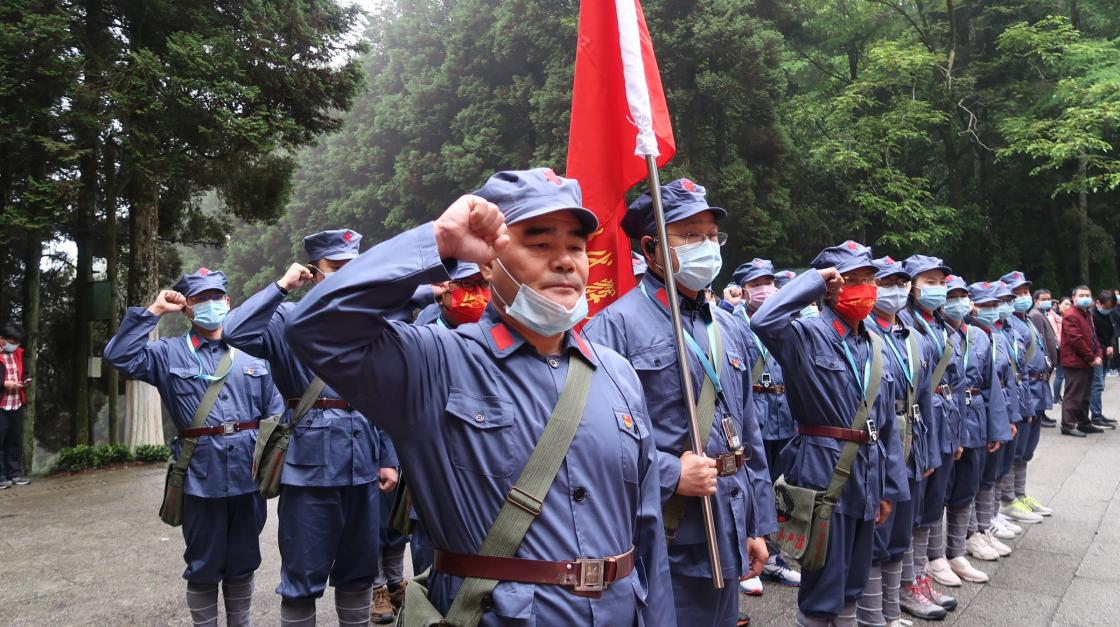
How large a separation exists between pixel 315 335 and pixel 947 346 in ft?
18.6

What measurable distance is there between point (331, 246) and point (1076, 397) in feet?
43.7

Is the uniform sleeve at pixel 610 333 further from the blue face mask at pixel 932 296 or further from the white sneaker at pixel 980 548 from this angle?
the white sneaker at pixel 980 548

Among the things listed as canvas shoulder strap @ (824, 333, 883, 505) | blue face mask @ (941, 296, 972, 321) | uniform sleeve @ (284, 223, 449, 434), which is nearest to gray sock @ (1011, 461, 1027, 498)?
blue face mask @ (941, 296, 972, 321)

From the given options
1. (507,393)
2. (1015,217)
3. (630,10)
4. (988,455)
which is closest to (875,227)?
(1015,217)

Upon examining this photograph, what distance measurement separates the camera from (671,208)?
3.95 meters

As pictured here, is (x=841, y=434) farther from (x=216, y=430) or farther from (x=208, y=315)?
(x=208, y=315)

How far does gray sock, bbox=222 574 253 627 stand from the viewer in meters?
5.13

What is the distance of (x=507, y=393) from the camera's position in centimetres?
224

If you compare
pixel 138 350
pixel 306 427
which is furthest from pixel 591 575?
pixel 138 350

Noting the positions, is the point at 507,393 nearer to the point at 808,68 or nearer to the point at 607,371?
the point at 607,371

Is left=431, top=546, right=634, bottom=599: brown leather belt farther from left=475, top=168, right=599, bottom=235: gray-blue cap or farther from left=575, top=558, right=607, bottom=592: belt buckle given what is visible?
left=475, top=168, right=599, bottom=235: gray-blue cap

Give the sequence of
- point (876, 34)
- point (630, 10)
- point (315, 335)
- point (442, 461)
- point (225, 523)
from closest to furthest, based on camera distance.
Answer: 1. point (315, 335)
2. point (442, 461)
3. point (630, 10)
4. point (225, 523)
5. point (876, 34)

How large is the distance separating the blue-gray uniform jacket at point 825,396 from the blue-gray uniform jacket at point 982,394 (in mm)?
2437

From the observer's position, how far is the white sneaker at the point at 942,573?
6.51m
